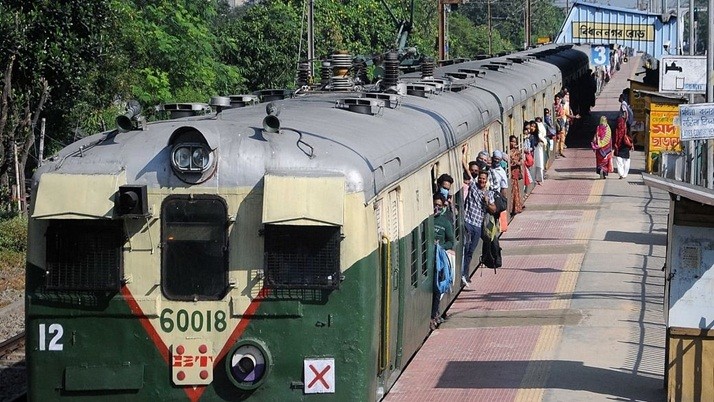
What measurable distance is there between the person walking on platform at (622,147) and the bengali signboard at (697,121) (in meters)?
11.3

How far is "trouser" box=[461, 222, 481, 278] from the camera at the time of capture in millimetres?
15398

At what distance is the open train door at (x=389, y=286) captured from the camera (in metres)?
9.85

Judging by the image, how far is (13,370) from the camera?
13.6 meters

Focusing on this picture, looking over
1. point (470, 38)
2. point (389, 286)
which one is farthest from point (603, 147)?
point (470, 38)

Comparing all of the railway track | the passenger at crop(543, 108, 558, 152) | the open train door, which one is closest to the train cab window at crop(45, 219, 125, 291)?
the open train door

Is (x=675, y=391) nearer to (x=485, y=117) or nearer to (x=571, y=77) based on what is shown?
(x=485, y=117)

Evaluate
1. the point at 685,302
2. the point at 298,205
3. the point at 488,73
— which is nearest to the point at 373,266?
the point at 298,205

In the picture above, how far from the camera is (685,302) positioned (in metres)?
10.7

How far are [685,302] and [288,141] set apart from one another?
3.58m

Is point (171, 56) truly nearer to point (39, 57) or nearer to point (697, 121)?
point (39, 57)

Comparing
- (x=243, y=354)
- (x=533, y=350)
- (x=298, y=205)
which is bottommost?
(x=533, y=350)

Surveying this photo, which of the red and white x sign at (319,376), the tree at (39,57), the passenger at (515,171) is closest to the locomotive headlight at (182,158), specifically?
the red and white x sign at (319,376)

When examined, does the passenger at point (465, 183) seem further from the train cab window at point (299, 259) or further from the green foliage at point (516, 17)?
the green foliage at point (516, 17)

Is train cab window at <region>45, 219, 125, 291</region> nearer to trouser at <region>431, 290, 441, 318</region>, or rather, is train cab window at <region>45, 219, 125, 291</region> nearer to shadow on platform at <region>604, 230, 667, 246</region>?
A: trouser at <region>431, 290, 441, 318</region>
